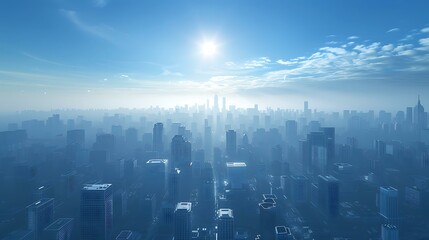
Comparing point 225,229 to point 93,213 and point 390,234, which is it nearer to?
point 93,213

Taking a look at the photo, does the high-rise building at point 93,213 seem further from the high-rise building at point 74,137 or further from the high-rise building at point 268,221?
the high-rise building at point 74,137

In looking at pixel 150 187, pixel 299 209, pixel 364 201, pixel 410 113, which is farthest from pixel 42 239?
pixel 410 113

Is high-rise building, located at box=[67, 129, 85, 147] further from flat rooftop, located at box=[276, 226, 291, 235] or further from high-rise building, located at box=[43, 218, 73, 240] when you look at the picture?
flat rooftop, located at box=[276, 226, 291, 235]

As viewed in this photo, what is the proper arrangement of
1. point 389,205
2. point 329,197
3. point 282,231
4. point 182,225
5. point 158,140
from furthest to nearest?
point 158,140 → point 329,197 → point 389,205 → point 182,225 → point 282,231

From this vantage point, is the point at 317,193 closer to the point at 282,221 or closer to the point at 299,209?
the point at 299,209

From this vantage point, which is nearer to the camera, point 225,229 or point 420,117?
point 225,229

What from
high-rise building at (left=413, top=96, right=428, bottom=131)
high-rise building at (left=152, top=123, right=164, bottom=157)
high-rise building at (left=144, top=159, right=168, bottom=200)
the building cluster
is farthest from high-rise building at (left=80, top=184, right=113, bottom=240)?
high-rise building at (left=413, top=96, right=428, bottom=131)

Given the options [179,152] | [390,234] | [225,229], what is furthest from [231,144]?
[390,234]
